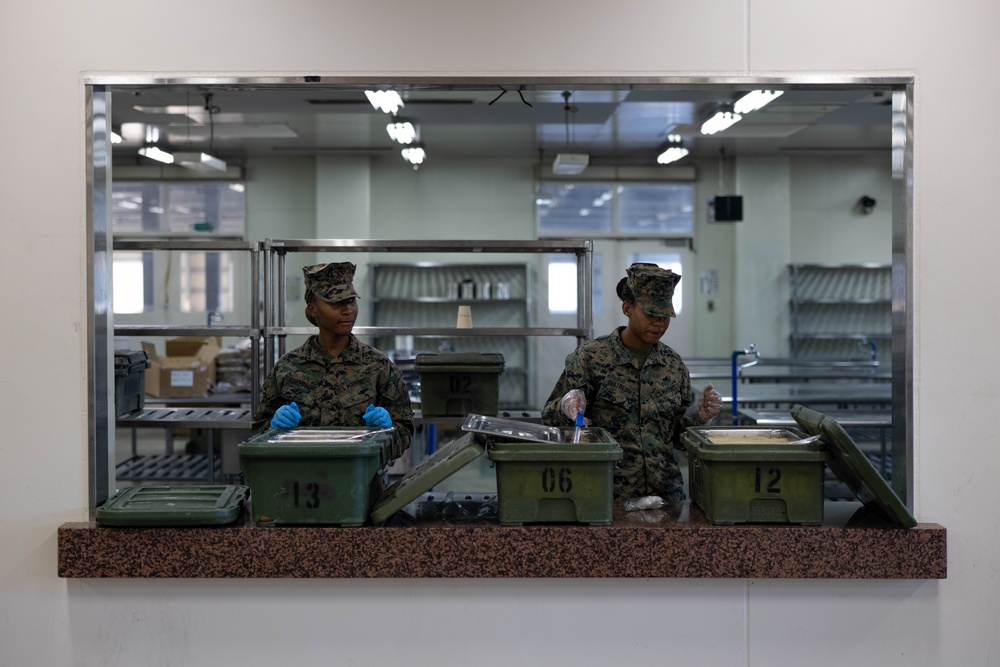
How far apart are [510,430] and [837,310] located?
27.2 ft

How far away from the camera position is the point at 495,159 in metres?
9.60

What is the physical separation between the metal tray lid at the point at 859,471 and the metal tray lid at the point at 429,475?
0.85 m

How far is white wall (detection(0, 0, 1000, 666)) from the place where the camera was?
2119 millimetres

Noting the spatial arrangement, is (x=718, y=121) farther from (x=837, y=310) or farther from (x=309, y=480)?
(x=309, y=480)

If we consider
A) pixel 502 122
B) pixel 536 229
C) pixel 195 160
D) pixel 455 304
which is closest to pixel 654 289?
pixel 195 160

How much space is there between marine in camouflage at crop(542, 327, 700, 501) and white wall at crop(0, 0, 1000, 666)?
0.67 metres

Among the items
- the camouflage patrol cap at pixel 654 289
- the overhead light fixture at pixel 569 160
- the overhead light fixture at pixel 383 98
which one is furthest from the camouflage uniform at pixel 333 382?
the overhead light fixture at pixel 569 160

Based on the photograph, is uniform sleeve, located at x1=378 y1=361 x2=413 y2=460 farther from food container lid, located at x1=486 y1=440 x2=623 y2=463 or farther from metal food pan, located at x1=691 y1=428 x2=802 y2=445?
metal food pan, located at x1=691 y1=428 x2=802 y2=445

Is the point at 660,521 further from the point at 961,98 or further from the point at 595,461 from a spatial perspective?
the point at 961,98

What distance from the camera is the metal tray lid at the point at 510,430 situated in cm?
204

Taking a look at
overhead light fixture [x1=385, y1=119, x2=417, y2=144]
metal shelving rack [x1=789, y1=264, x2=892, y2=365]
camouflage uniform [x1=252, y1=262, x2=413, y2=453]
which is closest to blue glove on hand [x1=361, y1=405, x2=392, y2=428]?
camouflage uniform [x1=252, y1=262, x2=413, y2=453]

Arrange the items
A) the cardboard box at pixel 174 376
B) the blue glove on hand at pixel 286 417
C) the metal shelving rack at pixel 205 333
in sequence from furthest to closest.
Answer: the cardboard box at pixel 174 376 → the metal shelving rack at pixel 205 333 → the blue glove on hand at pixel 286 417

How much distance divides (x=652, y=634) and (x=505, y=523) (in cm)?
49

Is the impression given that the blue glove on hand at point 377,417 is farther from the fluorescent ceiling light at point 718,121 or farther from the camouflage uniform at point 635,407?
the fluorescent ceiling light at point 718,121
